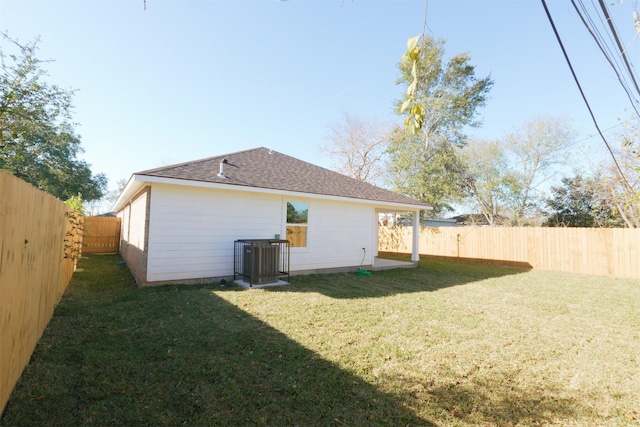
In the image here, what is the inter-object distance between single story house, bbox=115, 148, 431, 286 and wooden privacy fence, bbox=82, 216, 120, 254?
9.52 metres

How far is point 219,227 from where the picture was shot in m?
7.37

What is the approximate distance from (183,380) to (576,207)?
22902mm

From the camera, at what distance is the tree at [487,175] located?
21.3 meters

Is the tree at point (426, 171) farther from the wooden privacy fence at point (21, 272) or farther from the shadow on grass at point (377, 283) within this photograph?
the wooden privacy fence at point (21, 272)

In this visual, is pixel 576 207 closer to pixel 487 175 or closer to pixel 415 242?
pixel 487 175

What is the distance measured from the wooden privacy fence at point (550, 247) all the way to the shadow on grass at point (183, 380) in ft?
41.9

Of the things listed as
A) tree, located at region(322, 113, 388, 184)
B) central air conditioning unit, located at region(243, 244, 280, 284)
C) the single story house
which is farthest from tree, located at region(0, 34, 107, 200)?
tree, located at region(322, 113, 388, 184)

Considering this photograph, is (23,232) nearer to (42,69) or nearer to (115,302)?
(115,302)

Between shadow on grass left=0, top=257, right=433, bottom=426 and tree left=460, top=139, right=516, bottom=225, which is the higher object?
tree left=460, top=139, right=516, bottom=225

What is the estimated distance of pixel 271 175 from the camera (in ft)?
29.2

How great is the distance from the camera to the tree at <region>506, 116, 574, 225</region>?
1941 cm

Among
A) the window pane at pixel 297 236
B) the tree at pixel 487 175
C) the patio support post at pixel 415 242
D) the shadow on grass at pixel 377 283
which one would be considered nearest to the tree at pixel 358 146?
the tree at pixel 487 175

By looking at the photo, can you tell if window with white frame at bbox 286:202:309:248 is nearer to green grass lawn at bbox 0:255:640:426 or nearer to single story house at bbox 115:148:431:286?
single story house at bbox 115:148:431:286

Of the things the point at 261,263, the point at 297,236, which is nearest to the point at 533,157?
the point at 297,236
